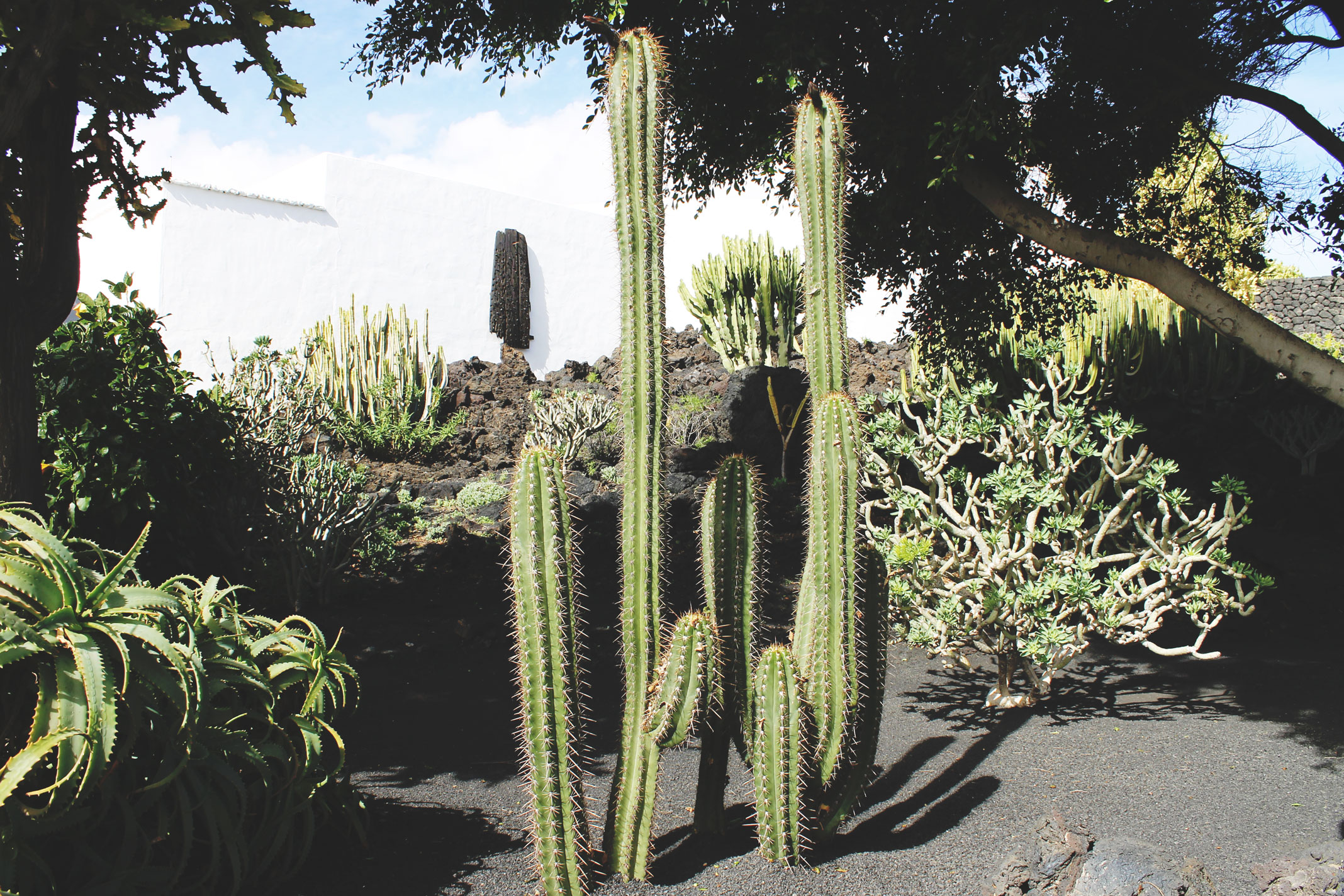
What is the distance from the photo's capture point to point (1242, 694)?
4.43 m

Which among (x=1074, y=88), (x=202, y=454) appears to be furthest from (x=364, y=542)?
(x=1074, y=88)

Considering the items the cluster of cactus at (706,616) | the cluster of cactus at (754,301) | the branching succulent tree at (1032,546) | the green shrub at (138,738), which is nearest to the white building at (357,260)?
the cluster of cactus at (754,301)

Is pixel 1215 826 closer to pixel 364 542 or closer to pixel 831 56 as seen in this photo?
pixel 831 56

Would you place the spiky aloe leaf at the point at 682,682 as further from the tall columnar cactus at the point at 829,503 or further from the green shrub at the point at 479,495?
the green shrub at the point at 479,495

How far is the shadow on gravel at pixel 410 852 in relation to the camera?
93.6 inches

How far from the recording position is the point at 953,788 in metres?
3.16

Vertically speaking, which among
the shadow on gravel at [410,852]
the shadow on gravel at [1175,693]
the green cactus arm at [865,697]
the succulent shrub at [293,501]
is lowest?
the shadow on gravel at [410,852]

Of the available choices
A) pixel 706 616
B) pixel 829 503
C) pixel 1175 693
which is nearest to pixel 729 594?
pixel 706 616

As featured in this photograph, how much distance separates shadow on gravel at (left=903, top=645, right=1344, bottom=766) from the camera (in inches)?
157

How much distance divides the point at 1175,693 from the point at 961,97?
11.5 feet

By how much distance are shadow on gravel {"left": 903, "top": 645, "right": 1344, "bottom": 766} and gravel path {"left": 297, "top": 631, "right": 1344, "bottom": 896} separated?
2cm

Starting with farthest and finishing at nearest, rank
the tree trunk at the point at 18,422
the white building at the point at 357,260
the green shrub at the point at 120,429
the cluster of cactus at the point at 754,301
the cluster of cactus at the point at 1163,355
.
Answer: the white building at the point at 357,260, the cluster of cactus at the point at 754,301, the cluster of cactus at the point at 1163,355, the green shrub at the point at 120,429, the tree trunk at the point at 18,422

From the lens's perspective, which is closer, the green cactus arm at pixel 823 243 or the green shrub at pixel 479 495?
the green cactus arm at pixel 823 243

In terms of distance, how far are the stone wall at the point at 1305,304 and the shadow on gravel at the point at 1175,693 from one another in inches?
565
